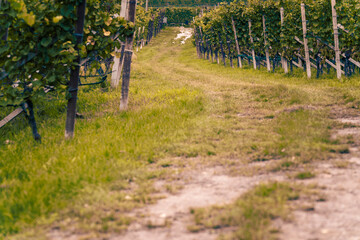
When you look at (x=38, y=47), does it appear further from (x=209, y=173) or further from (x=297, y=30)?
(x=297, y=30)

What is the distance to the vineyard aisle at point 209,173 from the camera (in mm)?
3297

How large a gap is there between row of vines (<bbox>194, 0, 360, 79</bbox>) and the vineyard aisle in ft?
15.1

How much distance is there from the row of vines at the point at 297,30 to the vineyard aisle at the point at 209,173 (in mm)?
4602

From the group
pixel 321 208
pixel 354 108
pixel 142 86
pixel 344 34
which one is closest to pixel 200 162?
pixel 321 208

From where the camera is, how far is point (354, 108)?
823 centimetres

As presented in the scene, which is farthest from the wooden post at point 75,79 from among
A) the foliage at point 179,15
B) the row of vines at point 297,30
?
the foliage at point 179,15

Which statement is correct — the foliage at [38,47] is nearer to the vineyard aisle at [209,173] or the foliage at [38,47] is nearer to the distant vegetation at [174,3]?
the vineyard aisle at [209,173]

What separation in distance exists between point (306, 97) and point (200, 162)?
17.2 feet

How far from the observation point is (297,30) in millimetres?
14516

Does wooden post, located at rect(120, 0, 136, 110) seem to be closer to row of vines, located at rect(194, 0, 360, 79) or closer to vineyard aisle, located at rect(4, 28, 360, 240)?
vineyard aisle, located at rect(4, 28, 360, 240)

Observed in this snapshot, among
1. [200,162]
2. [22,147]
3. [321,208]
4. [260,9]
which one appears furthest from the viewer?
[260,9]

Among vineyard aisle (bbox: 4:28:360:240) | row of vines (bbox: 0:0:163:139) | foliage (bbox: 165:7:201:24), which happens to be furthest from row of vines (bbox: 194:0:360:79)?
foliage (bbox: 165:7:201:24)

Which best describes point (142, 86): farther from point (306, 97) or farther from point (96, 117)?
point (306, 97)

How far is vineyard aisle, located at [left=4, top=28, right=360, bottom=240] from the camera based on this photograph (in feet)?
10.8
